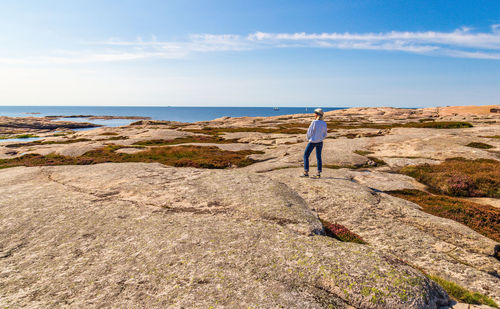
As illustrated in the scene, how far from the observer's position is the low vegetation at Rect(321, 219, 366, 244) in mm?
10375

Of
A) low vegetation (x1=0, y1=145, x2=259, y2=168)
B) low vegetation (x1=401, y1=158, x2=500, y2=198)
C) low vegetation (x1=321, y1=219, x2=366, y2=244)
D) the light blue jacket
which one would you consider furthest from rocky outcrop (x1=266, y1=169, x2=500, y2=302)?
low vegetation (x1=0, y1=145, x2=259, y2=168)

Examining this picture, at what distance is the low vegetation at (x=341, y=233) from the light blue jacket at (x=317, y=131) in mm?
7674

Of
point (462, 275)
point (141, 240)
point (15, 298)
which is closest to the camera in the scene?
point (15, 298)

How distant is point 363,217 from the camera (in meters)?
12.3

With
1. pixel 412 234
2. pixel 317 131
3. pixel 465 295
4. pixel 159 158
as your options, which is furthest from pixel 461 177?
pixel 159 158

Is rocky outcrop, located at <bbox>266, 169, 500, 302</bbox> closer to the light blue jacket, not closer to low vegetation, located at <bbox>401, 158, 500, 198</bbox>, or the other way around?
the light blue jacket

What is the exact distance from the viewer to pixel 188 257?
7.77m

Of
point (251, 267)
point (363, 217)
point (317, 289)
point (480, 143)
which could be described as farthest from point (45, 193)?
point (480, 143)

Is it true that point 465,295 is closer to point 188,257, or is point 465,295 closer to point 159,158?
point 188,257

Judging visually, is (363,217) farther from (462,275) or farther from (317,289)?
(317,289)

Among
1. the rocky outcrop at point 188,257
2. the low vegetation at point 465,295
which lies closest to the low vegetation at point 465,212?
the rocky outcrop at point 188,257

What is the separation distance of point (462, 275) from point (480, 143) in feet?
107

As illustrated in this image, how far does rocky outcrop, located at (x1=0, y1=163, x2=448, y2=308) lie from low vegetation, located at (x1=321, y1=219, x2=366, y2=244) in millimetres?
750

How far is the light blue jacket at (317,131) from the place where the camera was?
17609 millimetres
